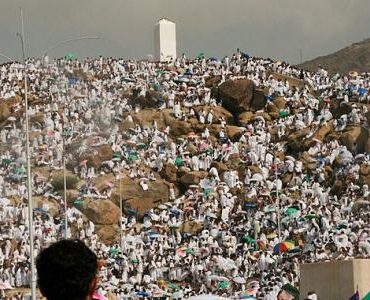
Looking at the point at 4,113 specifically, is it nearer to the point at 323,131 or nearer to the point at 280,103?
the point at 280,103

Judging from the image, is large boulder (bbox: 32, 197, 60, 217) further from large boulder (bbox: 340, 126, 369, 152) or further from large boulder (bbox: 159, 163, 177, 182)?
large boulder (bbox: 340, 126, 369, 152)

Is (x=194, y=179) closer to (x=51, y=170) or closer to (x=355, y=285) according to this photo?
(x=51, y=170)

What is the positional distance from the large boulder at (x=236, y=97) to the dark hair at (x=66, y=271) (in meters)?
66.4

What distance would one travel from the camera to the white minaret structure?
85188 mm

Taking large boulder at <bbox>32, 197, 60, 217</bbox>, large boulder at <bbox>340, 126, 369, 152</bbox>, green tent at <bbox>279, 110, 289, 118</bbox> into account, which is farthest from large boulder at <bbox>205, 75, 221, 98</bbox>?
large boulder at <bbox>32, 197, 60, 217</bbox>

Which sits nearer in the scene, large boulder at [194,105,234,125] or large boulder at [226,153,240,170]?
large boulder at [226,153,240,170]

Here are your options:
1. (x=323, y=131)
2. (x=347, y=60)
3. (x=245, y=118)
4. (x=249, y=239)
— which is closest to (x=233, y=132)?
(x=245, y=118)

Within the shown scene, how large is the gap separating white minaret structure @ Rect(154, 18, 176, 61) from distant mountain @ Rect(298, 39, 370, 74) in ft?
275

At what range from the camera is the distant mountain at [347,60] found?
170m

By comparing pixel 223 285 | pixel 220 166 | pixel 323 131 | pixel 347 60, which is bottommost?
pixel 223 285

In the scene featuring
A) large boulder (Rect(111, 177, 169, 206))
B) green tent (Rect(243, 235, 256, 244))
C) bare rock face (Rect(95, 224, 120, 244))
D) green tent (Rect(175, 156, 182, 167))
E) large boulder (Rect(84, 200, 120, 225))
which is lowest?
green tent (Rect(243, 235, 256, 244))

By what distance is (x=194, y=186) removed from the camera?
6200cm

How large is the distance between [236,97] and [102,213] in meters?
16.9

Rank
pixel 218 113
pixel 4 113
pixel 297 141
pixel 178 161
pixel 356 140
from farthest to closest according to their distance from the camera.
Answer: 1. pixel 218 113
2. pixel 4 113
3. pixel 297 141
4. pixel 178 161
5. pixel 356 140
